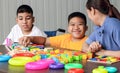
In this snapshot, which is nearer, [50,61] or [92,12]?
[50,61]

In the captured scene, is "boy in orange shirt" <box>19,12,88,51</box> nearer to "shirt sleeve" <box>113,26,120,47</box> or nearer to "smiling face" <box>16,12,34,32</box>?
"smiling face" <box>16,12,34,32</box>

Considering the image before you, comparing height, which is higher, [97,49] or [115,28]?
[115,28]

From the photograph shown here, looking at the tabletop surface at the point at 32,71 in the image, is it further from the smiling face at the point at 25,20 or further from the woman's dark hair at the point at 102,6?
the smiling face at the point at 25,20

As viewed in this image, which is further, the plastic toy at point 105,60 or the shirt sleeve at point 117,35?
the shirt sleeve at point 117,35

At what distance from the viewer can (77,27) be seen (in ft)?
6.66

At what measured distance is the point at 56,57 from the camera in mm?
1275

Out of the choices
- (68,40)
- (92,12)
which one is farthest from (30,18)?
(92,12)

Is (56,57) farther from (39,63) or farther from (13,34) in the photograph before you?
(13,34)

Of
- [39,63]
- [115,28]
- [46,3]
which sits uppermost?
[46,3]

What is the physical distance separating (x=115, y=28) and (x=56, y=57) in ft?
1.56

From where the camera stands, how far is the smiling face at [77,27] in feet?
6.63

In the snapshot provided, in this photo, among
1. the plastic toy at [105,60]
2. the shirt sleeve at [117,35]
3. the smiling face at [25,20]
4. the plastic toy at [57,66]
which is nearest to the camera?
the plastic toy at [57,66]

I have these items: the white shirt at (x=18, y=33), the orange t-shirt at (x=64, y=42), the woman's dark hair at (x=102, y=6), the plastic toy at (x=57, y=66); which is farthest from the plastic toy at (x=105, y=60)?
the white shirt at (x=18, y=33)

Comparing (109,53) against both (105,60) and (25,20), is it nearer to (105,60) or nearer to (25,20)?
(105,60)
